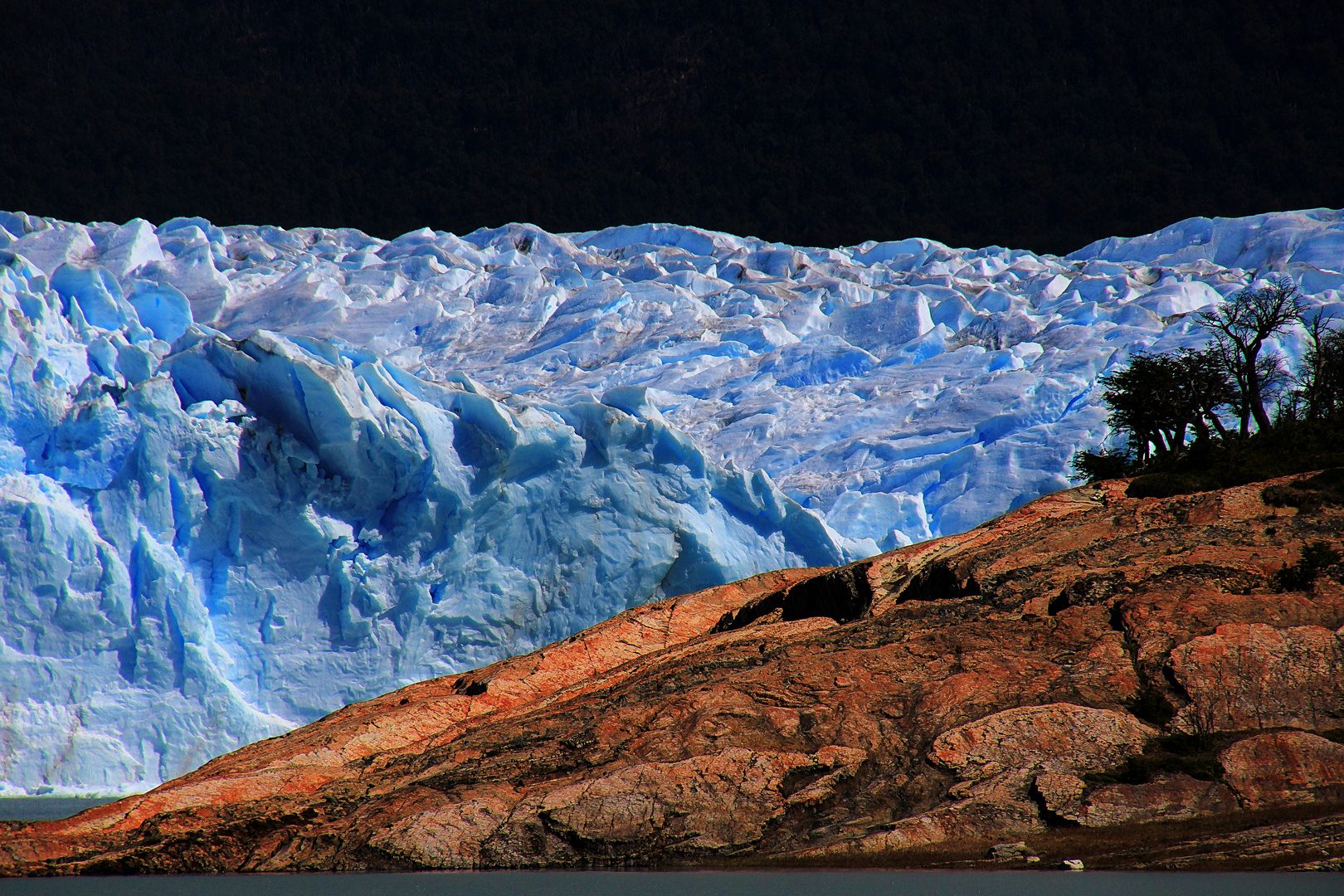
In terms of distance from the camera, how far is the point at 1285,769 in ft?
28.7

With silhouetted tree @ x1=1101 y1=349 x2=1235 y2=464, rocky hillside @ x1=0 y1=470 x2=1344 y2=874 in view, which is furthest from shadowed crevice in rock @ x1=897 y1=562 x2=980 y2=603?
silhouetted tree @ x1=1101 y1=349 x2=1235 y2=464

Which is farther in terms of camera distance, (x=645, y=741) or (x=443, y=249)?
(x=443, y=249)

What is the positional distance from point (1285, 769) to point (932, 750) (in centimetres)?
268

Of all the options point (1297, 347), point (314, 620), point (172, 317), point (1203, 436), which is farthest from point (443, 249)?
point (1203, 436)

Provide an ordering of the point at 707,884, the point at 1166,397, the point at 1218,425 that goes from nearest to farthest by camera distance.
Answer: the point at 707,884 < the point at 1218,425 < the point at 1166,397

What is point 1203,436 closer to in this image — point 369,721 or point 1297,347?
point 369,721

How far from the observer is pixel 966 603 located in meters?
11.8

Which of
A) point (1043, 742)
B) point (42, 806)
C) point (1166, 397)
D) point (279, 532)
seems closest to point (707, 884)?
point (1043, 742)

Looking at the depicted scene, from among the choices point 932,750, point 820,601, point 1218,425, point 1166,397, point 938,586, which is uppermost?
point 1166,397

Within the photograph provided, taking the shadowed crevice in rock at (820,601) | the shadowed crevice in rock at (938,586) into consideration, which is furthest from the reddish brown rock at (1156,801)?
the shadowed crevice in rock at (820,601)

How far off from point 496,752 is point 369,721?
2.91 meters

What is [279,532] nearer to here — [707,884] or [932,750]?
[932,750]

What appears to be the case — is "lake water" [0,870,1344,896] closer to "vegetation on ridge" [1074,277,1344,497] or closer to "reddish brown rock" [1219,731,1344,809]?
"reddish brown rock" [1219,731,1344,809]

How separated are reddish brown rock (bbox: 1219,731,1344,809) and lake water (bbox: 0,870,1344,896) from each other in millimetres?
1506
